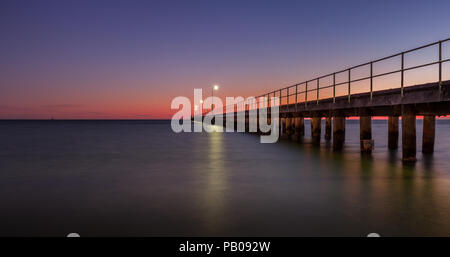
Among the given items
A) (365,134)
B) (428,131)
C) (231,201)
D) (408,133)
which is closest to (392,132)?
(428,131)

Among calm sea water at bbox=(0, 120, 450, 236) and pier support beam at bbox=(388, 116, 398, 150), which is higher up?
pier support beam at bbox=(388, 116, 398, 150)

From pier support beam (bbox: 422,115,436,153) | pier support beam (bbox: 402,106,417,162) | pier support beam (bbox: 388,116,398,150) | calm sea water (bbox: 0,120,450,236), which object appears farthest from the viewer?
pier support beam (bbox: 388,116,398,150)

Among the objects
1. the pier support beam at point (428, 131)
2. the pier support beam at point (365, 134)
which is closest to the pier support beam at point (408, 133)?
the pier support beam at point (365, 134)

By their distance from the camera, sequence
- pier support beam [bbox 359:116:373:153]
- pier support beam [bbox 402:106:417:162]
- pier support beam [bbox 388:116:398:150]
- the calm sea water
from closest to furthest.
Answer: the calm sea water, pier support beam [bbox 402:106:417:162], pier support beam [bbox 359:116:373:153], pier support beam [bbox 388:116:398:150]

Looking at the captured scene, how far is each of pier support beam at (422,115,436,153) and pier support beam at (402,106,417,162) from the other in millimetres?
3606

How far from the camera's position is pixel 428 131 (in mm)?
16641

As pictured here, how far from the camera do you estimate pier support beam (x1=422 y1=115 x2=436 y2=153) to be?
1616 centimetres

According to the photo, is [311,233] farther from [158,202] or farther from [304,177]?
[304,177]

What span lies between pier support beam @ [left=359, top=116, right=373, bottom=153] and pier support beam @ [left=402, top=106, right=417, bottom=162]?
9.50ft

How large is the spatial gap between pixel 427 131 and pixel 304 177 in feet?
30.9

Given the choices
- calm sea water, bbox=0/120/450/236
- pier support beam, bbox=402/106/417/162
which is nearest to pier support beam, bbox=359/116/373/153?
pier support beam, bbox=402/106/417/162

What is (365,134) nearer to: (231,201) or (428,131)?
(428,131)

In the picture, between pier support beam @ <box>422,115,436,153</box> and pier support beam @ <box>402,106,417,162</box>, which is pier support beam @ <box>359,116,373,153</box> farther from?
pier support beam @ <box>402,106,417,162</box>

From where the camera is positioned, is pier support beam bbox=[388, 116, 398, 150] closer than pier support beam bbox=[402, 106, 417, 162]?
No
